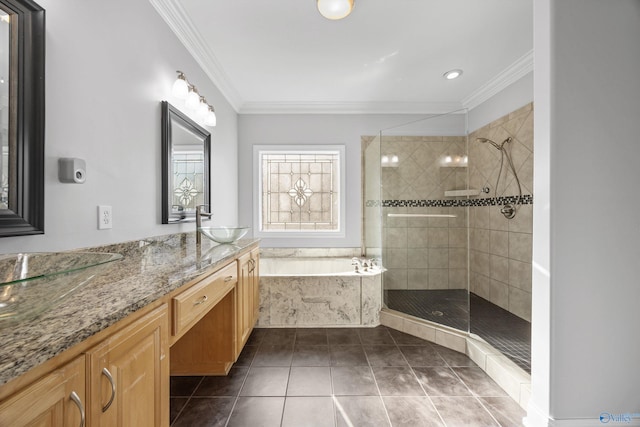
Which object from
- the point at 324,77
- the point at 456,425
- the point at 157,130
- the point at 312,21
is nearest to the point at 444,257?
the point at 456,425

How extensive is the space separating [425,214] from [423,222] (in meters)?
0.09

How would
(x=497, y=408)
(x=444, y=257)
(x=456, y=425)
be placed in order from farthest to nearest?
(x=444, y=257)
(x=497, y=408)
(x=456, y=425)

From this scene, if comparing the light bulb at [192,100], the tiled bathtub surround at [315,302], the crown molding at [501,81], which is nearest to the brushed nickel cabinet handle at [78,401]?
the light bulb at [192,100]

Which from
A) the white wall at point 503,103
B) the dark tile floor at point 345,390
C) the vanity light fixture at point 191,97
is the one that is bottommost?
the dark tile floor at point 345,390

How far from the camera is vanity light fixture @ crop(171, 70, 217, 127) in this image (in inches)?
72.1

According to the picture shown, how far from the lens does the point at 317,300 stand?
2.58 m

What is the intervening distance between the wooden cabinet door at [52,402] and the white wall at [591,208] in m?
1.78

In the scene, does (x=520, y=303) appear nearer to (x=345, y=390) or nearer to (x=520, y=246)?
(x=520, y=246)

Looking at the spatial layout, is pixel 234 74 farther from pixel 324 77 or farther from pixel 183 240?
pixel 183 240

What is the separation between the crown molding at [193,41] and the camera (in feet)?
5.75

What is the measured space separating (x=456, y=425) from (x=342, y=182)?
8.31 ft

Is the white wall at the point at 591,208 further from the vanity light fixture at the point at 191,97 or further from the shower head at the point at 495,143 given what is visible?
the vanity light fixture at the point at 191,97

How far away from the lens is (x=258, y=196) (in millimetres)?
3475

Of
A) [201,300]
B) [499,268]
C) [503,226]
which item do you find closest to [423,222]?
[503,226]
